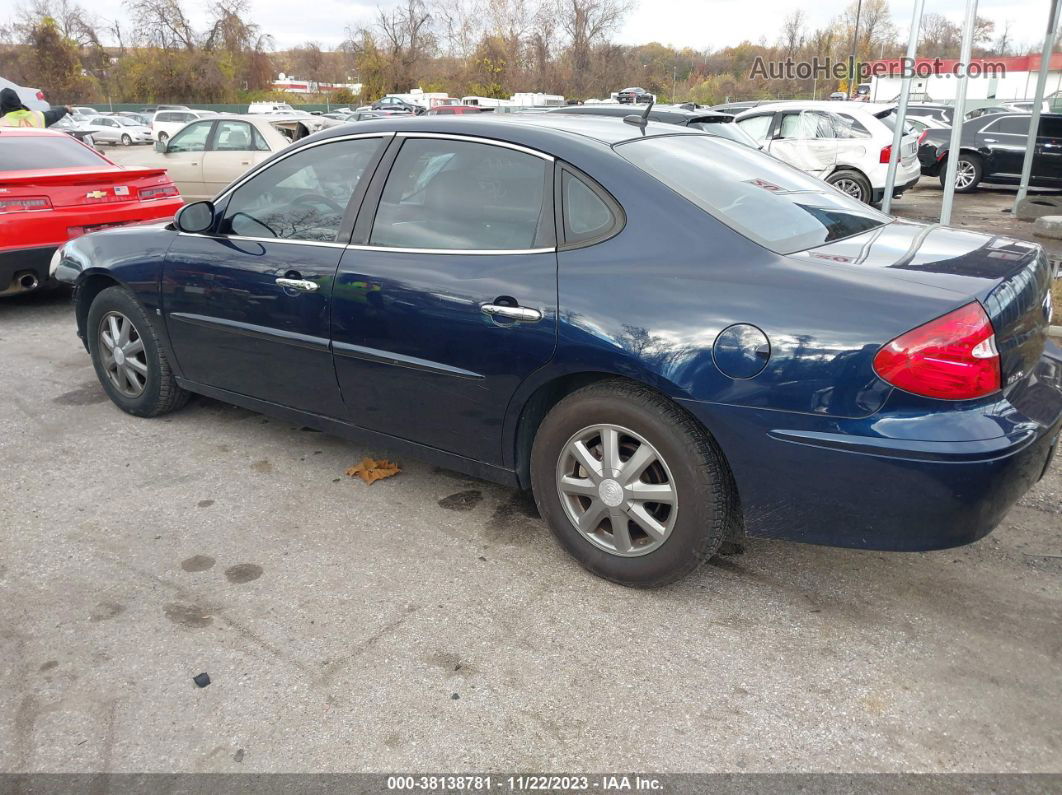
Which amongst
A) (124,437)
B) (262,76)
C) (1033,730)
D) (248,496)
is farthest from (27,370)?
(262,76)

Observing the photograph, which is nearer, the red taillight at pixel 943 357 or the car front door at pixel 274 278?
the red taillight at pixel 943 357

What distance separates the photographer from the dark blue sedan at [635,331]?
2.49 m

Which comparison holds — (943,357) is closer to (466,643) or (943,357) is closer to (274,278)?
(466,643)

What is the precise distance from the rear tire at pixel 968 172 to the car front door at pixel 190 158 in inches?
493

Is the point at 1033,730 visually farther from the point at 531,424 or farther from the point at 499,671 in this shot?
the point at 531,424

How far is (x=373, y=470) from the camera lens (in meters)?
4.10

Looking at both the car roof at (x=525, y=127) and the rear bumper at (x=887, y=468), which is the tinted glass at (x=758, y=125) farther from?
the rear bumper at (x=887, y=468)

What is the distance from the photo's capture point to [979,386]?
246cm

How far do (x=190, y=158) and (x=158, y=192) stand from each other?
4.25 metres

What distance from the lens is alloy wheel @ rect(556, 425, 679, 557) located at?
291 centimetres

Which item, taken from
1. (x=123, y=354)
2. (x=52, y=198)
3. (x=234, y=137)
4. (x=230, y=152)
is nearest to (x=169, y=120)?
(x=234, y=137)

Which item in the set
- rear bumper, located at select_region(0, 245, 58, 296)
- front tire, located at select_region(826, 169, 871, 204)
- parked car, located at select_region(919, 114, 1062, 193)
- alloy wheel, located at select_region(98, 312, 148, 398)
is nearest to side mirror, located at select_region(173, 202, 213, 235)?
alloy wheel, located at select_region(98, 312, 148, 398)

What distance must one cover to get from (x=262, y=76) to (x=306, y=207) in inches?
2793

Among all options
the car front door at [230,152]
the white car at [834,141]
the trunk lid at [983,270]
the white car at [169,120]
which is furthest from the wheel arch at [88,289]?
the white car at [169,120]
